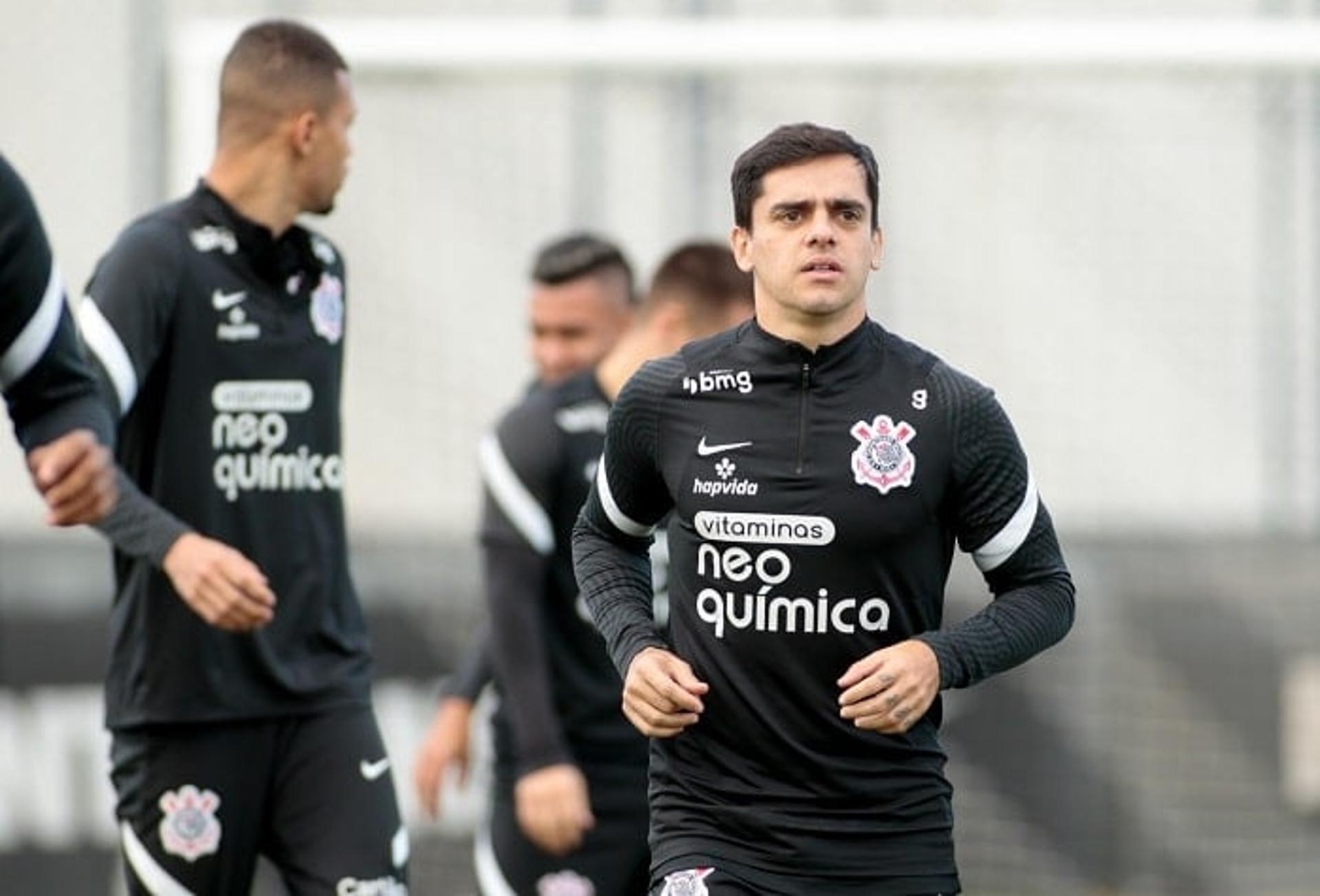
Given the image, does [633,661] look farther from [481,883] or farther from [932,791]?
[481,883]

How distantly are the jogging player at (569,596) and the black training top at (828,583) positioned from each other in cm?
190

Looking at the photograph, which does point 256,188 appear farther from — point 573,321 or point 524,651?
point 573,321

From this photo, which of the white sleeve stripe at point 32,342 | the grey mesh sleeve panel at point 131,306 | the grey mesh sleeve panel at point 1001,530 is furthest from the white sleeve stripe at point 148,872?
the grey mesh sleeve panel at point 1001,530

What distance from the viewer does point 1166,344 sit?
9859 mm

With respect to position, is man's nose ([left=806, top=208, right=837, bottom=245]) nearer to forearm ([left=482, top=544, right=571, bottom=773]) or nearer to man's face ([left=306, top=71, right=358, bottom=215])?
man's face ([left=306, top=71, right=358, bottom=215])

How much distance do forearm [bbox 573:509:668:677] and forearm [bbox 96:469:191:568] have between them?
876mm

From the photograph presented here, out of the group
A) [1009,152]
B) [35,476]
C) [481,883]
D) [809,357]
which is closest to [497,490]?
[481,883]

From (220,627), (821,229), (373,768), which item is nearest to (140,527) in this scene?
(220,627)

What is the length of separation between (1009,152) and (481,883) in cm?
361

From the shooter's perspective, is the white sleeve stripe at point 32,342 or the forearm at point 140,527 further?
the forearm at point 140,527

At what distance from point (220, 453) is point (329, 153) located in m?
0.75

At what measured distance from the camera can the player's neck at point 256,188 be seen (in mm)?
6195

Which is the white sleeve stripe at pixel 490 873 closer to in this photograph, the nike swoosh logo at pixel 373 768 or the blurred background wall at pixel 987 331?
the nike swoosh logo at pixel 373 768

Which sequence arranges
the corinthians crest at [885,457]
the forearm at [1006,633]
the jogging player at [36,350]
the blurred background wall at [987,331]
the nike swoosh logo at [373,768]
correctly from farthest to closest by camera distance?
the blurred background wall at [987,331], the nike swoosh logo at [373,768], the corinthians crest at [885,457], the forearm at [1006,633], the jogging player at [36,350]
